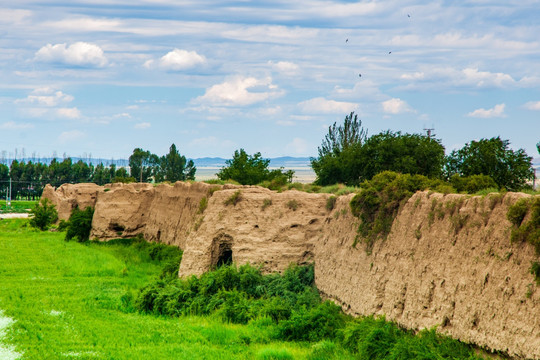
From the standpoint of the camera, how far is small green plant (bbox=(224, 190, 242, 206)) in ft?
73.3

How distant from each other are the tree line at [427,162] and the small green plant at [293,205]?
20.1 feet

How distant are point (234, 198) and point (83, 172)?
10486cm

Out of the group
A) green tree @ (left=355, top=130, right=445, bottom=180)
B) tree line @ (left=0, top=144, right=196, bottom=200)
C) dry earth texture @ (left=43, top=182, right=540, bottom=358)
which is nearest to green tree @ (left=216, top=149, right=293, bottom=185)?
green tree @ (left=355, top=130, right=445, bottom=180)

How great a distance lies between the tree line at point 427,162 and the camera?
91.1 ft

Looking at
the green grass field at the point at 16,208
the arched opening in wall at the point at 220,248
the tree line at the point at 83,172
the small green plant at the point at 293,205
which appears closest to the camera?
the small green plant at the point at 293,205

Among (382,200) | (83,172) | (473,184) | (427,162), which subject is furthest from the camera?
(83,172)

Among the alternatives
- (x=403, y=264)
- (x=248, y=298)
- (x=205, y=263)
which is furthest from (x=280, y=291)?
(x=403, y=264)

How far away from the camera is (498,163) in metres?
28.2

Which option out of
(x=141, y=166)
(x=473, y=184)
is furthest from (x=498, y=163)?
(x=141, y=166)

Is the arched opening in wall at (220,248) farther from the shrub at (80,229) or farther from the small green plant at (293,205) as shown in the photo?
the shrub at (80,229)

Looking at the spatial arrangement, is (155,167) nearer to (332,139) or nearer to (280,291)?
(332,139)

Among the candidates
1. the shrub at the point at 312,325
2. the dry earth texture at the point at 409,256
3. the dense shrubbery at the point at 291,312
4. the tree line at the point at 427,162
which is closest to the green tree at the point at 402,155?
the tree line at the point at 427,162

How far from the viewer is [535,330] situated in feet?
31.8

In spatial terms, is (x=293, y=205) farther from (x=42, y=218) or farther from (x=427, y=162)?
(x=42, y=218)
